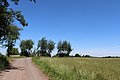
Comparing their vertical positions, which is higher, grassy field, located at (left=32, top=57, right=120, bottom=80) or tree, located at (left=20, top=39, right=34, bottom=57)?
tree, located at (left=20, top=39, right=34, bottom=57)

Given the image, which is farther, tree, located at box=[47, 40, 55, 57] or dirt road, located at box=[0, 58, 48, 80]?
tree, located at box=[47, 40, 55, 57]

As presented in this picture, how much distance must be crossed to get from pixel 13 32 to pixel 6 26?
469cm

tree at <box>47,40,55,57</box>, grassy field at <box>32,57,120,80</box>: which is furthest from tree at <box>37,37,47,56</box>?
grassy field at <box>32,57,120,80</box>

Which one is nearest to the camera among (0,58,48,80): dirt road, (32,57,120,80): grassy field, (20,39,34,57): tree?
(32,57,120,80): grassy field

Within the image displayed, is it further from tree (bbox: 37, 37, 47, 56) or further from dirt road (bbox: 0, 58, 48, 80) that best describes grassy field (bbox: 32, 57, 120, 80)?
tree (bbox: 37, 37, 47, 56)

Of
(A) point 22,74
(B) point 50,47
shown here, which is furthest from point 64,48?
(A) point 22,74

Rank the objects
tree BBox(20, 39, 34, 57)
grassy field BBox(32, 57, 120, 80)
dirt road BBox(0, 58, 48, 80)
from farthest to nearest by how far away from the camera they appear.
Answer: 1. tree BBox(20, 39, 34, 57)
2. dirt road BBox(0, 58, 48, 80)
3. grassy field BBox(32, 57, 120, 80)

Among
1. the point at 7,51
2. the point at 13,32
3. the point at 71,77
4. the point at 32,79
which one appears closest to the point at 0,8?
the point at 13,32

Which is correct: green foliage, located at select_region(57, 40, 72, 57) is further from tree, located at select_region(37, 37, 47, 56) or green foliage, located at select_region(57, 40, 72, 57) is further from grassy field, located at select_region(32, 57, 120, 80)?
grassy field, located at select_region(32, 57, 120, 80)

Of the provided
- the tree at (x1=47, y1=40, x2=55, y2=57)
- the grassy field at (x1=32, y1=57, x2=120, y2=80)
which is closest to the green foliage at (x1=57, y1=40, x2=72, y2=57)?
the tree at (x1=47, y1=40, x2=55, y2=57)

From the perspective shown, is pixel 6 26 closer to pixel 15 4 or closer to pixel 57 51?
pixel 15 4

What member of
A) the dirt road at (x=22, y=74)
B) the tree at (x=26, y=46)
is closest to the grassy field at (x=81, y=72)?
the dirt road at (x=22, y=74)

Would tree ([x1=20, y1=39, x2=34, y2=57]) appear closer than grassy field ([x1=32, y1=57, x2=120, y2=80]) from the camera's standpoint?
No

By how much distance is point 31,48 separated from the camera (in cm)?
16438
